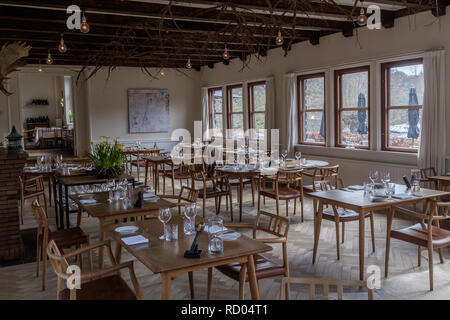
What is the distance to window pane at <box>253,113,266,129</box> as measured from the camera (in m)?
10.3

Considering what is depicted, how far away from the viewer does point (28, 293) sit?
3.88 m

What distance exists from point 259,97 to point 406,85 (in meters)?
4.08

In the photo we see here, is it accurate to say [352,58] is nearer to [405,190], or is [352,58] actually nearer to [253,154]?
[253,154]

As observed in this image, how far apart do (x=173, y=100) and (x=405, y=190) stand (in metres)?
8.98

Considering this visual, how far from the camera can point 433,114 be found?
6.30 meters

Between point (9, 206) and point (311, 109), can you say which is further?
point (311, 109)

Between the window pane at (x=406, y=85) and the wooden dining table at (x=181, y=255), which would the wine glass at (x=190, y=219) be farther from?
the window pane at (x=406, y=85)

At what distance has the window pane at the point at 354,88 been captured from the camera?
7.63 metres

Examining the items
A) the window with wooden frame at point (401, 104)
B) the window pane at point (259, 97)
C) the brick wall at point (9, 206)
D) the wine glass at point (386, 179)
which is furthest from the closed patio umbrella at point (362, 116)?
the brick wall at point (9, 206)

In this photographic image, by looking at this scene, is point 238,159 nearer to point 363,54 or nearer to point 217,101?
point 217,101

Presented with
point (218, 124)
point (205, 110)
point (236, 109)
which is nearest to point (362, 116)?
point (236, 109)

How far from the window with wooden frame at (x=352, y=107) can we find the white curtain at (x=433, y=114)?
1.23 m
